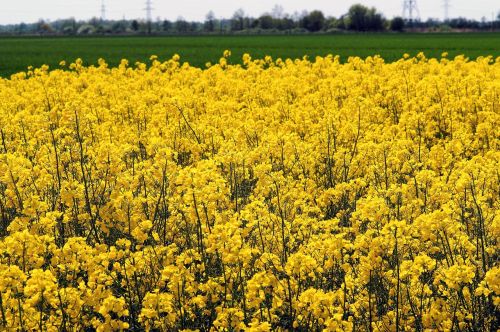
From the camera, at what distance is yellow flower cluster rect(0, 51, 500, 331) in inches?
189

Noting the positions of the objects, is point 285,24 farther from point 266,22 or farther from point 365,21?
point 365,21

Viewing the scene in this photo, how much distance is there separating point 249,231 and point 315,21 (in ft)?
485

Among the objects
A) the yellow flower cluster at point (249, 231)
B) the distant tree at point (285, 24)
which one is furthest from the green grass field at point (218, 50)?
the distant tree at point (285, 24)

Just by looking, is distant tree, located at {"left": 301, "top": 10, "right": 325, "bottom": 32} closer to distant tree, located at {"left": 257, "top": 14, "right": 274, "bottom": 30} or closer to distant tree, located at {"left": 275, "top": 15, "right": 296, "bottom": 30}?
distant tree, located at {"left": 275, "top": 15, "right": 296, "bottom": 30}

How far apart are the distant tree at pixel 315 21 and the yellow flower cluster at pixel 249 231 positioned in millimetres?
140819

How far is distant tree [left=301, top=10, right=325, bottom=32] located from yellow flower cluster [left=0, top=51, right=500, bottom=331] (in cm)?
14082

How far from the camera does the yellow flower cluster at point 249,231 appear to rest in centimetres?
480

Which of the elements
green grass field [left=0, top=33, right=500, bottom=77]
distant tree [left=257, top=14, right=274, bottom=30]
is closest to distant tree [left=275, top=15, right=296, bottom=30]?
distant tree [left=257, top=14, right=274, bottom=30]

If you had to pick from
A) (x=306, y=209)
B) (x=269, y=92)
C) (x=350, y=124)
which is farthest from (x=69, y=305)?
(x=269, y=92)

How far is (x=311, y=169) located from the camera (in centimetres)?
874

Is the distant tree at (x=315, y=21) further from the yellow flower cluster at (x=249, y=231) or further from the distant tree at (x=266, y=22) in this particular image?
the yellow flower cluster at (x=249, y=231)

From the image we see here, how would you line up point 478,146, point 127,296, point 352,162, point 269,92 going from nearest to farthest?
point 127,296, point 352,162, point 478,146, point 269,92

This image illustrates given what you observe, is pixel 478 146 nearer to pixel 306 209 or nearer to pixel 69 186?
pixel 306 209

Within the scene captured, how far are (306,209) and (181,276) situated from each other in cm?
189
